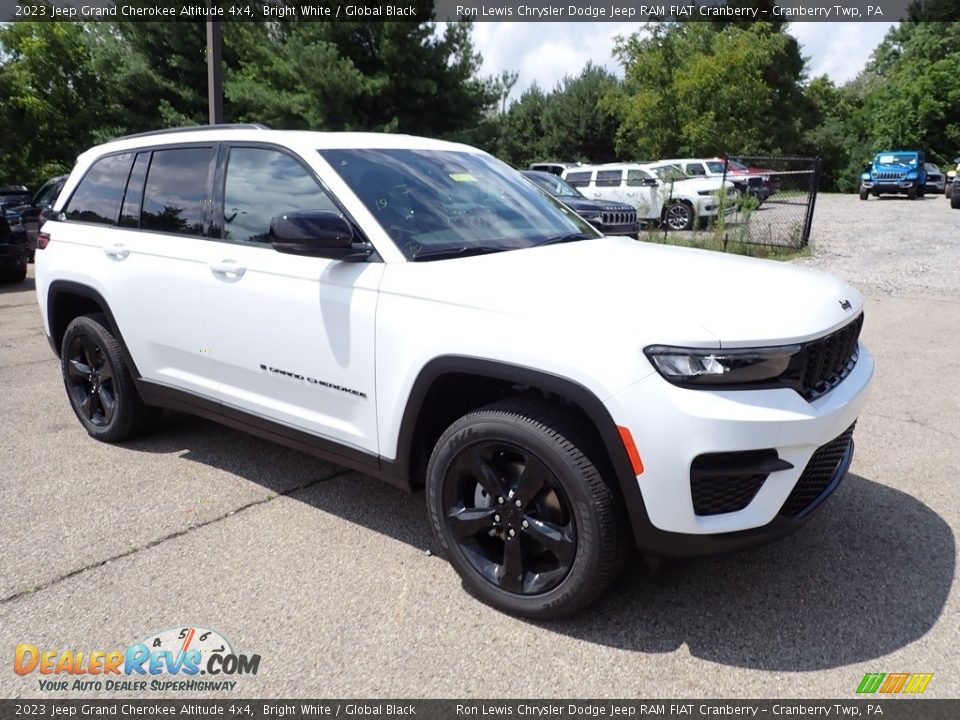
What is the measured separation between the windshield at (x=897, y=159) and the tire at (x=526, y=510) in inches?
1300

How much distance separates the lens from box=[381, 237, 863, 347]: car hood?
8.02 ft

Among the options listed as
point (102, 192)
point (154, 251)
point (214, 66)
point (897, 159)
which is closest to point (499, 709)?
point (154, 251)

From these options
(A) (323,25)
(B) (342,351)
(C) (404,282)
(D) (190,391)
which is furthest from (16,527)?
(A) (323,25)

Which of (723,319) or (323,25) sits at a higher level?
(323,25)

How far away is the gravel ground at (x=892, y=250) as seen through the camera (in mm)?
11172

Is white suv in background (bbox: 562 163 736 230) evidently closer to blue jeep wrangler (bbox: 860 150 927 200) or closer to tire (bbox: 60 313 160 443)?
tire (bbox: 60 313 160 443)

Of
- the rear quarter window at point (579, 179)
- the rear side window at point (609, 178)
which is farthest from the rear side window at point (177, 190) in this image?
the rear quarter window at point (579, 179)

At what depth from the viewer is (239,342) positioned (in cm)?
357

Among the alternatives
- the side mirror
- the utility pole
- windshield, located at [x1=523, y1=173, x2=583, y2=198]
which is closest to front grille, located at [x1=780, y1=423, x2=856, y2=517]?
the side mirror

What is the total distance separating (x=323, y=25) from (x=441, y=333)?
22.1m

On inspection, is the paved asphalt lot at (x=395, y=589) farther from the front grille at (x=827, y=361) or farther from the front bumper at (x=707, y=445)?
the front grille at (x=827, y=361)

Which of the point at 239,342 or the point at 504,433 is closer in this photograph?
the point at 504,433

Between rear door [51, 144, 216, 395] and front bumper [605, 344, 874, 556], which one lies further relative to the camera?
rear door [51, 144, 216, 395]

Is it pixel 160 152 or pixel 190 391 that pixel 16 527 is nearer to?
pixel 190 391
